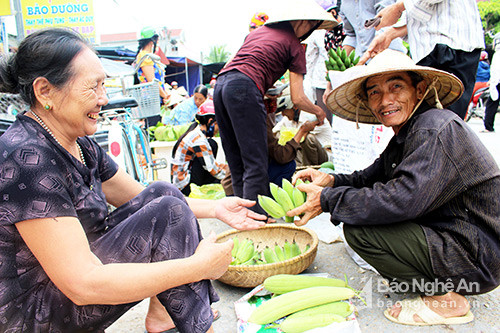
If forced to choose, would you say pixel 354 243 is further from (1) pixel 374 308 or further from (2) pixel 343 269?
(2) pixel 343 269

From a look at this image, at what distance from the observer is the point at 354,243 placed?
6.70 feet

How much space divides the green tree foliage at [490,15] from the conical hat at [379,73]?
2579cm

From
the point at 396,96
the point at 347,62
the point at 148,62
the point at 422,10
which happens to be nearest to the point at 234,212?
the point at 396,96

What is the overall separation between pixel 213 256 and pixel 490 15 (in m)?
30.0

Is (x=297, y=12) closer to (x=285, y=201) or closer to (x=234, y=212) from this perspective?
(x=285, y=201)

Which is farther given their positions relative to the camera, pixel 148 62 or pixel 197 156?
pixel 148 62

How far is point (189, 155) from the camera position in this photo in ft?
14.9

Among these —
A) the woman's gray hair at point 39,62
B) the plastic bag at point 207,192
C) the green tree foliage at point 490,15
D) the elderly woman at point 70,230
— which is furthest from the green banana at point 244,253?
the green tree foliage at point 490,15

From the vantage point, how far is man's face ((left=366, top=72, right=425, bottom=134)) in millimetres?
2016

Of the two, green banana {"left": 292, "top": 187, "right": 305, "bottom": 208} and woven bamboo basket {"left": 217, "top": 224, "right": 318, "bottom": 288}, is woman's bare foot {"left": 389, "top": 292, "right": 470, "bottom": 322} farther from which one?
green banana {"left": 292, "top": 187, "right": 305, "bottom": 208}

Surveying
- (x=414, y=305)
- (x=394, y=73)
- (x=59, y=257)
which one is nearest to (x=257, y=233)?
(x=414, y=305)

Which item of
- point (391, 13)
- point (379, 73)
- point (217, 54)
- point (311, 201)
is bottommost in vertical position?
point (217, 54)

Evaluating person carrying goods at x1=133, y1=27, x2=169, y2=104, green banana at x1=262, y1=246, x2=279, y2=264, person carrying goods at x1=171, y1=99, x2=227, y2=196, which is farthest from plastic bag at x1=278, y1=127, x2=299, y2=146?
person carrying goods at x1=133, y1=27, x2=169, y2=104

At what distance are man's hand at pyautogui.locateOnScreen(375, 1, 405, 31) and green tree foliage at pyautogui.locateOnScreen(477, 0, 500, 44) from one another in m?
24.8
